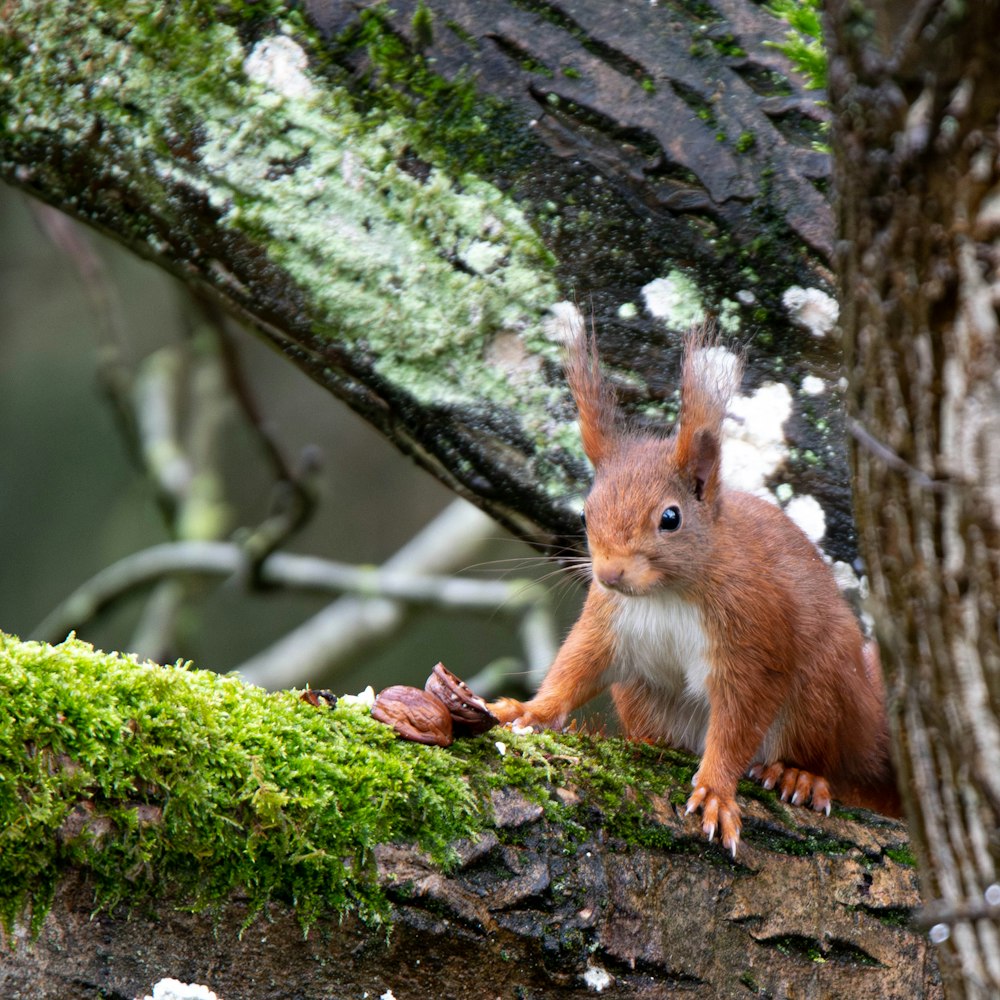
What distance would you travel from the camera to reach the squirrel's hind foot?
2.70 meters

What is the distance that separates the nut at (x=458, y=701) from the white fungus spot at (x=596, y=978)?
46cm

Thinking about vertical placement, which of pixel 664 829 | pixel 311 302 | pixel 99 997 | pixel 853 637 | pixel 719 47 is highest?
pixel 719 47

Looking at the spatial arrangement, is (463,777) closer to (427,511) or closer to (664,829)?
(664,829)

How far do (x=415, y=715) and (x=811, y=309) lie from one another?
55.6 inches

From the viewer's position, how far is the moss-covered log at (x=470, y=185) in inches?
114

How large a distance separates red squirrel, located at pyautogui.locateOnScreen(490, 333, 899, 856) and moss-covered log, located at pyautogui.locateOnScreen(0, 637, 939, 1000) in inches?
19.2

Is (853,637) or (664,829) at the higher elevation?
(853,637)

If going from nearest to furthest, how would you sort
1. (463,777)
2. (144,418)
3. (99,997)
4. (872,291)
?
(872,291)
(99,997)
(463,777)
(144,418)

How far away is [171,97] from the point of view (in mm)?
3037

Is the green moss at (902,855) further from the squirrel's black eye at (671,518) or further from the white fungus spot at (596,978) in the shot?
the squirrel's black eye at (671,518)

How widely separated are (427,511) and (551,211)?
24.1 ft

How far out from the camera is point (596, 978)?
2.06 metres

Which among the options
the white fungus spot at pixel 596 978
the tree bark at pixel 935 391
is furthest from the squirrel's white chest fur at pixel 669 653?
the tree bark at pixel 935 391

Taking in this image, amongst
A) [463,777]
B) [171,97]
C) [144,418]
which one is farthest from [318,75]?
[144,418]
